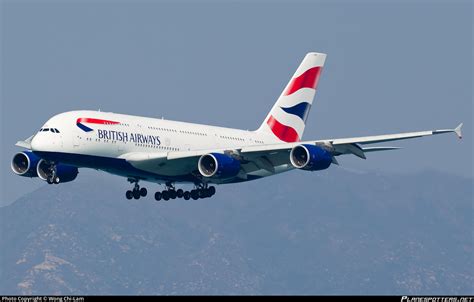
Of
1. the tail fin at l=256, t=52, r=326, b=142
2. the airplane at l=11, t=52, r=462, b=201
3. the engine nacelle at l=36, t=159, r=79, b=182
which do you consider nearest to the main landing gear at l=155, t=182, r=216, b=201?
the airplane at l=11, t=52, r=462, b=201

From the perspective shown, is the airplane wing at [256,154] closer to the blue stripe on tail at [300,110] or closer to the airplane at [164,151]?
the airplane at [164,151]

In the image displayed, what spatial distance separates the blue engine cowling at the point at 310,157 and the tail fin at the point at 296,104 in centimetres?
1260

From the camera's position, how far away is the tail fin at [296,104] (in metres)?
79.2

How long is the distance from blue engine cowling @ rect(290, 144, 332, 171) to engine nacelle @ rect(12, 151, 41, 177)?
52.0ft

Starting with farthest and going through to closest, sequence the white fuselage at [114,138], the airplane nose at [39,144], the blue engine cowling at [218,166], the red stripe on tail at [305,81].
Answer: the red stripe on tail at [305,81], the blue engine cowling at [218,166], the white fuselage at [114,138], the airplane nose at [39,144]

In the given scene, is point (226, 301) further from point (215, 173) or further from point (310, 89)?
point (310, 89)

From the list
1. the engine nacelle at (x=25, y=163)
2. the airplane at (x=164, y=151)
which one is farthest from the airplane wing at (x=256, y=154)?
the engine nacelle at (x=25, y=163)

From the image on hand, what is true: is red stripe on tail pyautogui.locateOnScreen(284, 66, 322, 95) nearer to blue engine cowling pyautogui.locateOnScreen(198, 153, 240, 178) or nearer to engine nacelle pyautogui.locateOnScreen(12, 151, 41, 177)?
blue engine cowling pyautogui.locateOnScreen(198, 153, 240, 178)

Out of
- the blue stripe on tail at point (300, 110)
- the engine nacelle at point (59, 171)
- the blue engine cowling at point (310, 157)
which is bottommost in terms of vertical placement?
the engine nacelle at point (59, 171)

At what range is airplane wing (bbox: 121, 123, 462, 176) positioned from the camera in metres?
64.9

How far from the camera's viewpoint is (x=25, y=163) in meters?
69.4

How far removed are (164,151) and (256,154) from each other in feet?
18.6

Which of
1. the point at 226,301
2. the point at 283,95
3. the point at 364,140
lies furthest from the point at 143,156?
the point at 226,301

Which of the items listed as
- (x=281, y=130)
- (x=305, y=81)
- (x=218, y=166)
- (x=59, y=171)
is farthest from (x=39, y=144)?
(x=305, y=81)
